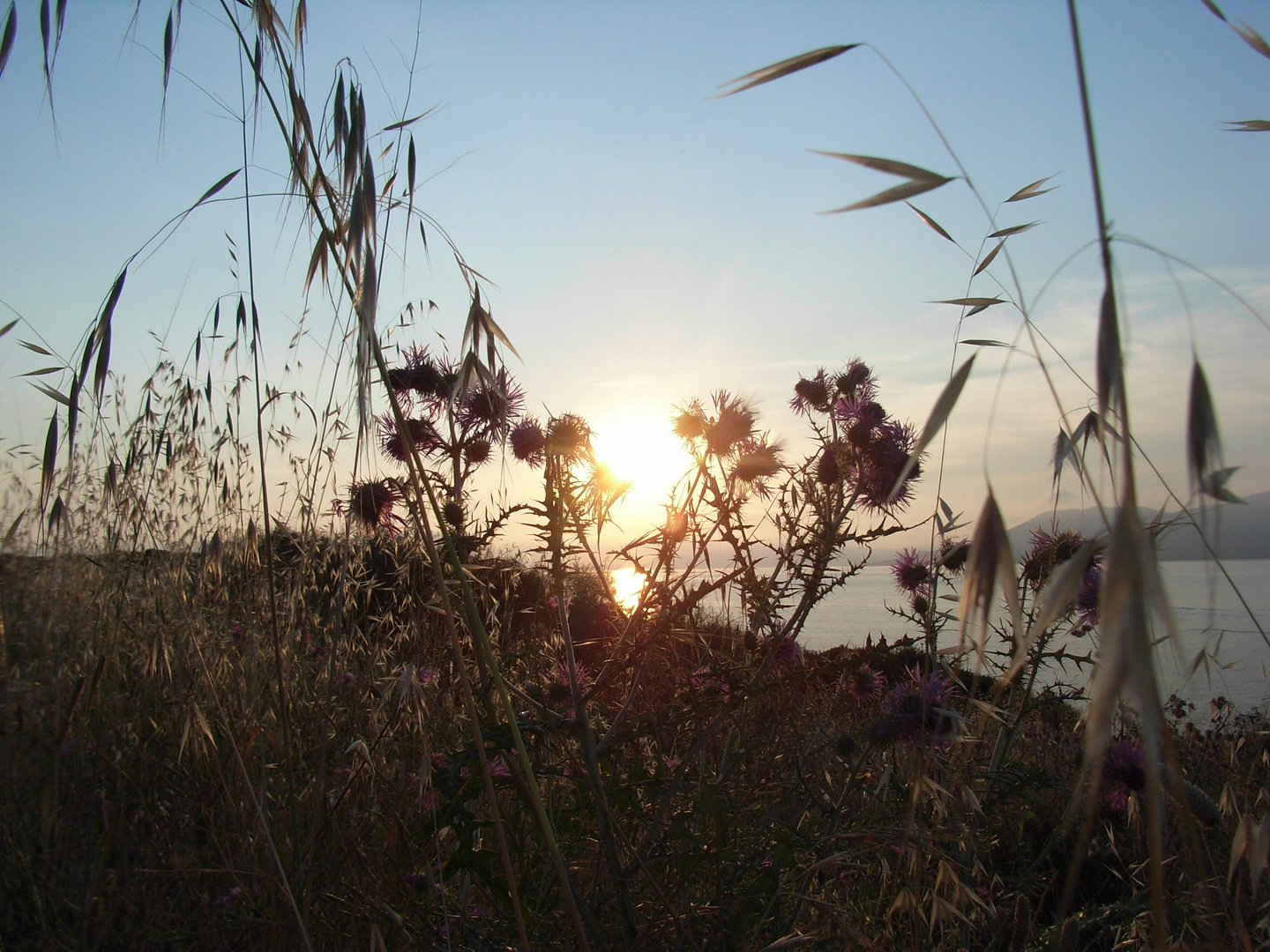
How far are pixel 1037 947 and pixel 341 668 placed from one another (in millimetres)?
2097

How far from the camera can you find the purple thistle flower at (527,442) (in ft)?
7.74

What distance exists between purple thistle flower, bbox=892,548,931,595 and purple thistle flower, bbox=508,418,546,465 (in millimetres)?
1945

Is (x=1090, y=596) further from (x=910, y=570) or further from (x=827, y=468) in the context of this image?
(x=910, y=570)

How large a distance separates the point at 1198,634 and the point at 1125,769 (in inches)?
37.5

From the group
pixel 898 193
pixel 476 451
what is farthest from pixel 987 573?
pixel 476 451

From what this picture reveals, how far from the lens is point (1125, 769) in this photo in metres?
1.70

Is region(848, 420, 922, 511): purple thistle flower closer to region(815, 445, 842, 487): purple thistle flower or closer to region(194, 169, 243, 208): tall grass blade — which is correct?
region(815, 445, 842, 487): purple thistle flower

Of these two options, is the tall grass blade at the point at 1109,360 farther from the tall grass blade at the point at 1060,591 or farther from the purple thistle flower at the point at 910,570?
the purple thistle flower at the point at 910,570

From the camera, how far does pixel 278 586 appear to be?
4.02 meters

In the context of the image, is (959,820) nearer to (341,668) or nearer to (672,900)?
(672,900)

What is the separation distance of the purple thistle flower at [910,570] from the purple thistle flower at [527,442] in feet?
6.38

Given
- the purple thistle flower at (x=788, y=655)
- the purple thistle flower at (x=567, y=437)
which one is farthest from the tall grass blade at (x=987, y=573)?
the purple thistle flower at (x=788, y=655)

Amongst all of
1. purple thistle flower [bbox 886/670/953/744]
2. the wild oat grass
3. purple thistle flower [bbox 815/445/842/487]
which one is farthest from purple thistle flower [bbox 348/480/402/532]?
purple thistle flower [bbox 886/670/953/744]

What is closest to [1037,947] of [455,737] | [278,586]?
[455,737]
